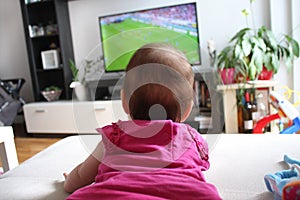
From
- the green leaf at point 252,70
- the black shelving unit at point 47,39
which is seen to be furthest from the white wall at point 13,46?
the green leaf at point 252,70

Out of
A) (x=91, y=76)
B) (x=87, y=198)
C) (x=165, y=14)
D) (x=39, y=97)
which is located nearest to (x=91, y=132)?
(x=87, y=198)

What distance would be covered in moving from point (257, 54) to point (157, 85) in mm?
1867

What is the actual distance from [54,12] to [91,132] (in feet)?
8.73

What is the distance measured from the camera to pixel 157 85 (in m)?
0.71

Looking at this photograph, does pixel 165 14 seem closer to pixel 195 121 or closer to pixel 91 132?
pixel 195 121

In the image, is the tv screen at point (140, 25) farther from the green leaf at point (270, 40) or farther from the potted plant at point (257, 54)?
the green leaf at point (270, 40)

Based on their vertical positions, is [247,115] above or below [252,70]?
below

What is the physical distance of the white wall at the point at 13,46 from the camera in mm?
3430

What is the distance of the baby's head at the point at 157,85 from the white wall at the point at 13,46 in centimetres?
310

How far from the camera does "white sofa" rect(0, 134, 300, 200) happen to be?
30.5 inches

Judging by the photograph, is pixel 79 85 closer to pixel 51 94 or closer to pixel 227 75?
pixel 51 94

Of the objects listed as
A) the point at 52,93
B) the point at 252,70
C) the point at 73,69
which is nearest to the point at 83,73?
the point at 73,69

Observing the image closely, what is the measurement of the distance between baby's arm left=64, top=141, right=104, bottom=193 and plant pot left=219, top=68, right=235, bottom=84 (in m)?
1.91

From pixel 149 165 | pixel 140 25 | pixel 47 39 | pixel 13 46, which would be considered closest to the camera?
pixel 149 165
